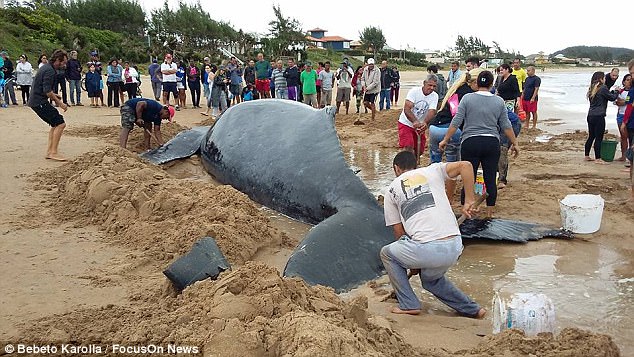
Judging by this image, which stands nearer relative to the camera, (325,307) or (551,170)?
(325,307)

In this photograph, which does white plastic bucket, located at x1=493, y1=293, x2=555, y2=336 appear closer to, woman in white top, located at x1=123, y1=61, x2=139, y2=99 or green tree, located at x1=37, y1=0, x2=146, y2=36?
woman in white top, located at x1=123, y1=61, x2=139, y2=99

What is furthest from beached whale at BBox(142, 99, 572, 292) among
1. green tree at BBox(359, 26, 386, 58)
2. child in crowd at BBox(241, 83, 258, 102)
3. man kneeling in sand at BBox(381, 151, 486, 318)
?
green tree at BBox(359, 26, 386, 58)

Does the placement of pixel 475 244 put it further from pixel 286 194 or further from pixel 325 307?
pixel 325 307

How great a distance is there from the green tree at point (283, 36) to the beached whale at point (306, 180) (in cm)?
4682

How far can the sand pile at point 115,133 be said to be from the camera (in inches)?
428

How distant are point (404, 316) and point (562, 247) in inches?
101

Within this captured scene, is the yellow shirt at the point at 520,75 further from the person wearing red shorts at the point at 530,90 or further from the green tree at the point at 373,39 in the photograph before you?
the green tree at the point at 373,39

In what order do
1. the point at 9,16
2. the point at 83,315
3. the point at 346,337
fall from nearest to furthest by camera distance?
the point at 346,337 → the point at 83,315 → the point at 9,16

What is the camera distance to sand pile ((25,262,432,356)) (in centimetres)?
273

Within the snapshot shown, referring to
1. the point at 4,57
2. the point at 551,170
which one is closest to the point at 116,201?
the point at 551,170

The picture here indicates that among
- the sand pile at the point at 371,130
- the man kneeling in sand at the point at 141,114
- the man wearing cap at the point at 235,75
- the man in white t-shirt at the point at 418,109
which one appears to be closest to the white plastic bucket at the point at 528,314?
the man in white t-shirt at the point at 418,109

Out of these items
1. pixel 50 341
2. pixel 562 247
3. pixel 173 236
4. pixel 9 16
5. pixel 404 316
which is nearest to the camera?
pixel 50 341

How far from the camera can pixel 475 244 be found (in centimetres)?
578

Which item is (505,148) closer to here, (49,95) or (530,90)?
(530,90)
